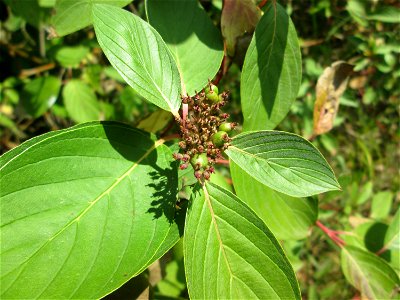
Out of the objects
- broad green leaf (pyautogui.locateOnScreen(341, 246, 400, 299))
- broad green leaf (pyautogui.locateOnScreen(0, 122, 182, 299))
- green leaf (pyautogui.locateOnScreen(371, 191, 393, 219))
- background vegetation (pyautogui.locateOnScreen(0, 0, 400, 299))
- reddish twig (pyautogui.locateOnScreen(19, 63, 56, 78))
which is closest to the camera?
broad green leaf (pyautogui.locateOnScreen(0, 122, 182, 299))

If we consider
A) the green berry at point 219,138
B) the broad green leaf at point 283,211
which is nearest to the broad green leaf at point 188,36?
the green berry at point 219,138

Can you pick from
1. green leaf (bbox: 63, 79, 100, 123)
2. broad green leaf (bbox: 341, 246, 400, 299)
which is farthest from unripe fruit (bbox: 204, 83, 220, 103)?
green leaf (bbox: 63, 79, 100, 123)

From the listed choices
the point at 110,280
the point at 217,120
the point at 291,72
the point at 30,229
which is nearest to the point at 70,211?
the point at 30,229

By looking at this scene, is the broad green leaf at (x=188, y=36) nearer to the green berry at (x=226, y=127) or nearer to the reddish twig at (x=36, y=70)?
the green berry at (x=226, y=127)

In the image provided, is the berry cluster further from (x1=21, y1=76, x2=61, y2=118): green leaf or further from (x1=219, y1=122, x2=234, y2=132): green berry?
(x1=21, y1=76, x2=61, y2=118): green leaf

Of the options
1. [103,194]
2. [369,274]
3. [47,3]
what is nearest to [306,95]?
[369,274]

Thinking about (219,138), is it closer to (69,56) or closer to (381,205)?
(69,56)
